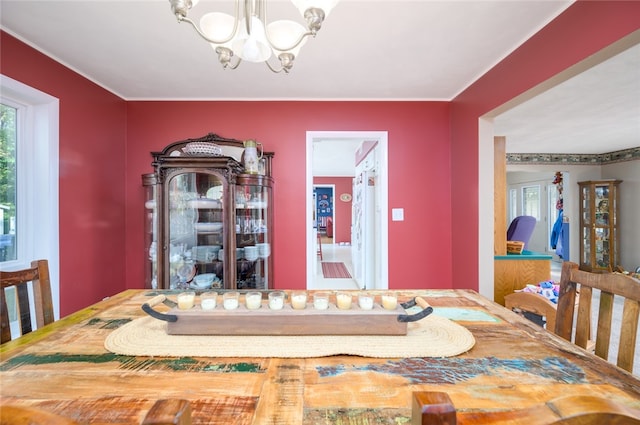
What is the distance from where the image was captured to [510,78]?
2039 mm

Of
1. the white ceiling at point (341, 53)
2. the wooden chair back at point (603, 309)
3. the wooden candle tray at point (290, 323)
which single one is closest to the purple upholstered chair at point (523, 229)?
the white ceiling at point (341, 53)

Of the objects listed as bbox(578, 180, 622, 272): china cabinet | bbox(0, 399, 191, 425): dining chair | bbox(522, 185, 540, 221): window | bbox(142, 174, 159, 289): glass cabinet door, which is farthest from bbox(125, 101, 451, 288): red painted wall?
bbox(522, 185, 540, 221): window

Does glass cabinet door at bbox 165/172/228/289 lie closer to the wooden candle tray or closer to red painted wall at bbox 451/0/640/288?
the wooden candle tray

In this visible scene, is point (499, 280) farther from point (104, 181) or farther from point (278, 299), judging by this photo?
point (104, 181)

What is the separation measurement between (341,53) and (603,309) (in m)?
2.02

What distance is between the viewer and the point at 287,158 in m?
2.89

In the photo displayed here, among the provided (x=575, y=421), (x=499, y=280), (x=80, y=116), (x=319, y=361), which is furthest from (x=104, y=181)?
(x=499, y=280)

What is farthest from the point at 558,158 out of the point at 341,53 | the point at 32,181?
the point at 32,181

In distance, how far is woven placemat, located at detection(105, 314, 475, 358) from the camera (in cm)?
86

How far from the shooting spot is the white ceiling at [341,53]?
5.33ft

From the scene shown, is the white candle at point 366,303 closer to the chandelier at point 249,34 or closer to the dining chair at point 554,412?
the dining chair at point 554,412

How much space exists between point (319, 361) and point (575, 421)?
620 millimetres

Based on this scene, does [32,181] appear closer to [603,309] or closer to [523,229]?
[603,309]

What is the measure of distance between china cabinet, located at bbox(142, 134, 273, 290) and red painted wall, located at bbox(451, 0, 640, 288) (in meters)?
1.85
